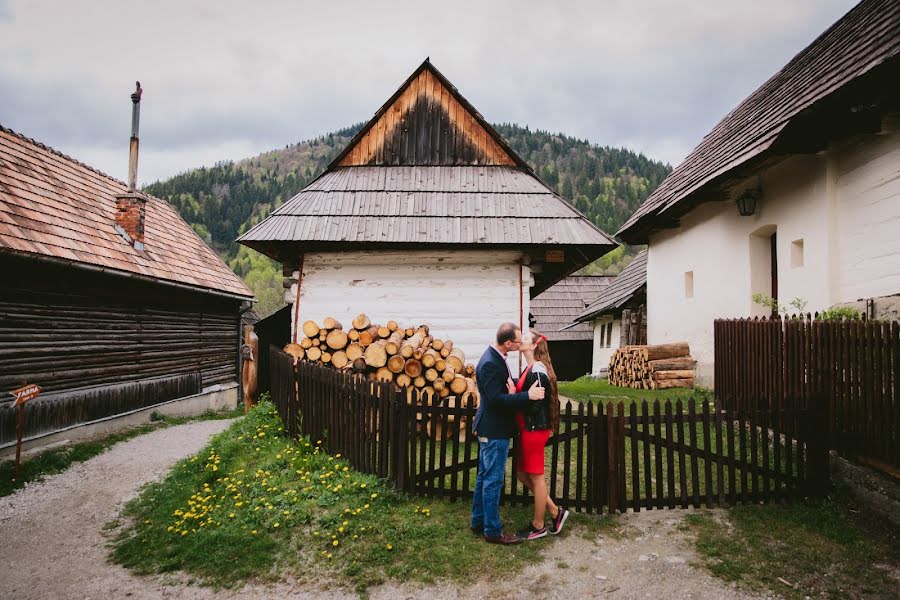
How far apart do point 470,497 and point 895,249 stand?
5990 millimetres

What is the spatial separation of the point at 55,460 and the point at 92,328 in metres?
3.47

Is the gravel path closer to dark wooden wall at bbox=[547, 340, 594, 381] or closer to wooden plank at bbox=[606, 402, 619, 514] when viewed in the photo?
wooden plank at bbox=[606, 402, 619, 514]

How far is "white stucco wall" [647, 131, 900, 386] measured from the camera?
274 inches

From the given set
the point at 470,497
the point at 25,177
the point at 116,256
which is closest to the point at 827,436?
the point at 470,497

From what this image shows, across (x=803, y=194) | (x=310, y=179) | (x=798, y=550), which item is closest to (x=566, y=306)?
(x=803, y=194)

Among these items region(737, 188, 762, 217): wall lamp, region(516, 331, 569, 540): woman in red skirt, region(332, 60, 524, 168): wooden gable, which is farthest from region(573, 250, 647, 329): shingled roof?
region(516, 331, 569, 540): woman in red skirt

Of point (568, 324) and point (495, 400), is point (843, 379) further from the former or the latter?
point (568, 324)

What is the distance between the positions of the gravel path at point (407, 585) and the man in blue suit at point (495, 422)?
49 cm

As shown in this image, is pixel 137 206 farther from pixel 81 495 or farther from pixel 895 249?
pixel 895 249

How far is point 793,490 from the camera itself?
5391 mm

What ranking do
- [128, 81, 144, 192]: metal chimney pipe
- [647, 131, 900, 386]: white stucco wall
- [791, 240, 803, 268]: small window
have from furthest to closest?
[128, 81, 144, 192]: metal chimney pipe, [791, 240, 803, 268]: small window, [647, 131, 900, 386]: white stucco wall

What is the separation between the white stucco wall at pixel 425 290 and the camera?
9.45 m

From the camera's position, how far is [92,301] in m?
10.9

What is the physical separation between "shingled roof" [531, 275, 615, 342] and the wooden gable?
1639 cm
